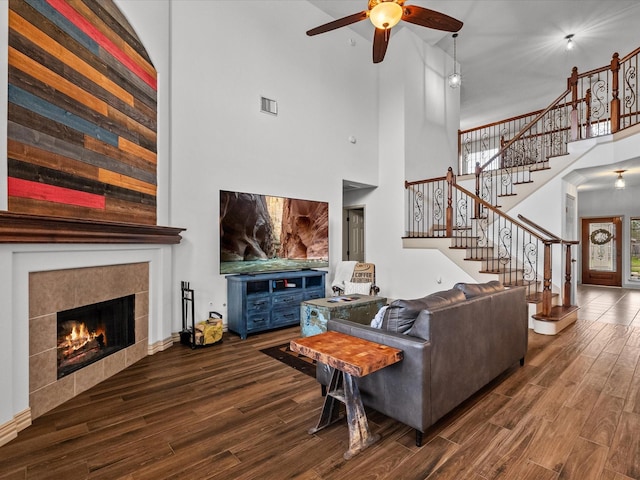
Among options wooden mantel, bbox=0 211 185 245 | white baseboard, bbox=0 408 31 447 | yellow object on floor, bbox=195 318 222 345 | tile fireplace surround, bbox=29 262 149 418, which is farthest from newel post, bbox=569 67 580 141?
white baseboard, bbox=0 408 31 447

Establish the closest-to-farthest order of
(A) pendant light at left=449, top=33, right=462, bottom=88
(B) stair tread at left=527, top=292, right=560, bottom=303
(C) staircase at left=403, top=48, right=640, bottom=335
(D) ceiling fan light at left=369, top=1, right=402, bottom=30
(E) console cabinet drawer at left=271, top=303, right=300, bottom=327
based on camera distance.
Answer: (D) ceiling fan light at left=369, top=1, right=402, bottom=30
(E) console cabinet drawer at left=271, top=303, right=300, bottom=327
(B) stair tread at left=527, top=292, right=560, bottom=303
(C) staircase at left=403, top=48, right=640, bottom=335
(A) pendant light at left=449, top=33, right=462, bottom=88

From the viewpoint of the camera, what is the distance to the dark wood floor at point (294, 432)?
1820 millimetres

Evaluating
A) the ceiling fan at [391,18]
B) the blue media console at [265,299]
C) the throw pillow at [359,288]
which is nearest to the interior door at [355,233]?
the throw pillow at [359,288]

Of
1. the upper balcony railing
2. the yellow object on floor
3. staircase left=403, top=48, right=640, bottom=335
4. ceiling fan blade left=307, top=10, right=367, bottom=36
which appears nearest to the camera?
ceiling fan blade left=307, top=10, right=367, bottom=36

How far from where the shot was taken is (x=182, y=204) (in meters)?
4.14

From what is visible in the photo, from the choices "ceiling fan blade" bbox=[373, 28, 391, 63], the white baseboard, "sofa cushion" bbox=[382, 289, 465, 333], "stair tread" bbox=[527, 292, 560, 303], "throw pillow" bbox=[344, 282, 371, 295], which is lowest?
the white baseboard

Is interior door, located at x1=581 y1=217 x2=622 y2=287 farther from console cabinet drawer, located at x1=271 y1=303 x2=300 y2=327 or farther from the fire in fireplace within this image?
the fire in fireplace

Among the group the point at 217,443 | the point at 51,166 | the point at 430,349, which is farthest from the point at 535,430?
the point at 51,166

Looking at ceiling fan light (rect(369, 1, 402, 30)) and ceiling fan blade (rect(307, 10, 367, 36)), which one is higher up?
ceiling fan blade (rect(307, 10, 367, 36))

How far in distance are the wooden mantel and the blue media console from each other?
1.21 m

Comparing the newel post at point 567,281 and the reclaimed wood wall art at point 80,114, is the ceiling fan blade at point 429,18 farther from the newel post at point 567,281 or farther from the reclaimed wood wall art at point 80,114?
the newel post at point 567,281

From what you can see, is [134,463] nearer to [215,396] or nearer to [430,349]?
[215,396]

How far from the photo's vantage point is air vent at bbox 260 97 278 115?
16.4 feet

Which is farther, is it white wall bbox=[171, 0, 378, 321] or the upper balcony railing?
the upper balcony railing
